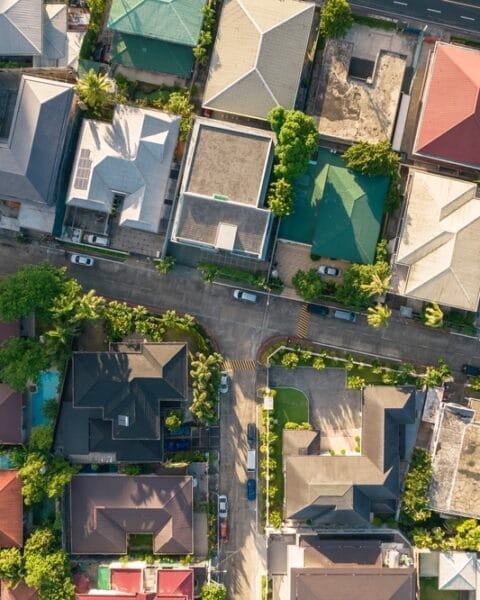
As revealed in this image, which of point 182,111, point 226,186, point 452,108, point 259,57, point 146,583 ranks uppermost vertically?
point 259,57

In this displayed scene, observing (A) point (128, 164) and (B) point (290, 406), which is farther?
(B) point (290, 406)

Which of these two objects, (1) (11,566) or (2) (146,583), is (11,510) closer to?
(1) (11,566)

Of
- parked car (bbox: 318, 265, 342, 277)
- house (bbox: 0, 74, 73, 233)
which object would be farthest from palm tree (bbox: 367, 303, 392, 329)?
house (bbox: 0, 74, 73, 233)

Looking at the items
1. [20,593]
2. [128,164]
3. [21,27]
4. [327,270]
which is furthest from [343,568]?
[21,27]

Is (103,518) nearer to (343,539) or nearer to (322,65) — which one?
(343,539)

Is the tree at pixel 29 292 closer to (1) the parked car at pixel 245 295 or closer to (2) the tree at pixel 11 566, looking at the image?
(1) the parked car at pixel 245 295

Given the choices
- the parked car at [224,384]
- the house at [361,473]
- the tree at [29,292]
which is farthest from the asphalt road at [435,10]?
the tree at [29,292]
